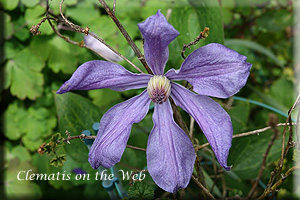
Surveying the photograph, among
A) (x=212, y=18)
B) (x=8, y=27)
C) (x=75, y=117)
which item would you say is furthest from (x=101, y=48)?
(x=8, y=27)

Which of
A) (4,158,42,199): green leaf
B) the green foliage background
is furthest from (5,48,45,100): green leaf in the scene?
(4,158,42,199): green leaf

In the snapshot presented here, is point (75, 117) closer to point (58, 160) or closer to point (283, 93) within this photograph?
point (58, 160)

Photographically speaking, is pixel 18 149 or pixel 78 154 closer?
pixel 78 154

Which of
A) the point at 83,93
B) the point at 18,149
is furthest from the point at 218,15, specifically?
the point at 18,149

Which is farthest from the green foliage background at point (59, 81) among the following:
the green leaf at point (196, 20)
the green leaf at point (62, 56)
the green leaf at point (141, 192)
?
the green leaf at point (141, 192)

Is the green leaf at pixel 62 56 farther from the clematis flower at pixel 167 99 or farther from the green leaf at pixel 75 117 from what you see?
the clematis flower at pixel 167 99

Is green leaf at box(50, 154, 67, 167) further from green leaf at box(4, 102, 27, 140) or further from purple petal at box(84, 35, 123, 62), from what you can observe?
green leaf at box(4, 102, 27, 140)

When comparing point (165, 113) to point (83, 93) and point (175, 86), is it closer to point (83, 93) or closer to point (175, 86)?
point (175, 86)
